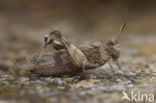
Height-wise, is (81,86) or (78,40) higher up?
(78,40)

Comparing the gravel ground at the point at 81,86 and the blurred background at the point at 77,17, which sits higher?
the blurred background at the point at 77,17

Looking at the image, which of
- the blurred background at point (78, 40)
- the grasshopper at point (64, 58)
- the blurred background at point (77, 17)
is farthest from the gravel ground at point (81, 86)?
the blurred background at point (77, 17)

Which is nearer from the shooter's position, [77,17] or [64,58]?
[64,58]

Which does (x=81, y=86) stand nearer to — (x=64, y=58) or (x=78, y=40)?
(x=64, y=58)

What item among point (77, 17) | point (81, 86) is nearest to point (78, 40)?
point (77, 17)

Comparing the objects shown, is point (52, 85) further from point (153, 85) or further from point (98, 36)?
point (98, 36)

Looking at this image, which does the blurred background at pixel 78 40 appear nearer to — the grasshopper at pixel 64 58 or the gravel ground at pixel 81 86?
the gravel ground at pixel 81 86

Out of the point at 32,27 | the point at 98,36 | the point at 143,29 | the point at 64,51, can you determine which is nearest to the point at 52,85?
the point at 64,51
